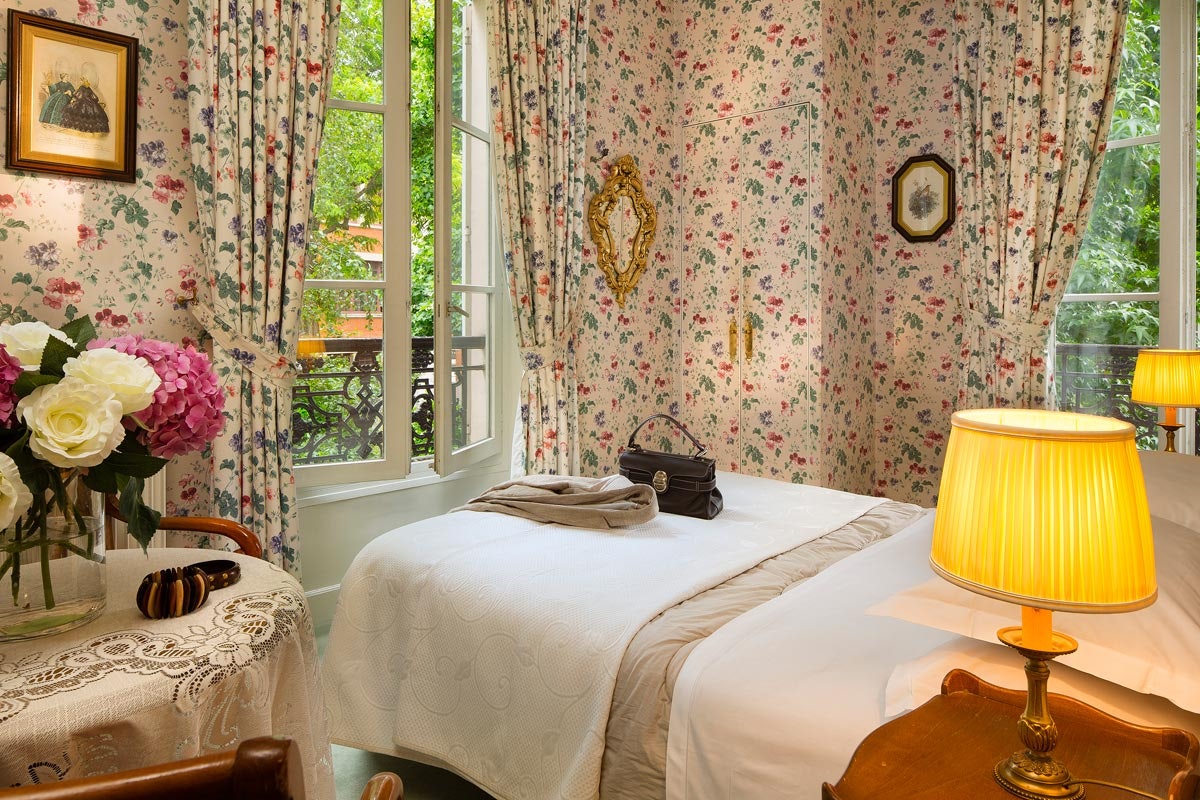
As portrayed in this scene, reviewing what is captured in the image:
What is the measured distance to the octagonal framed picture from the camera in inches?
157

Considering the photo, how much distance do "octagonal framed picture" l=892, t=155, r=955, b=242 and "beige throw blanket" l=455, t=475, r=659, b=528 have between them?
8.11 feet

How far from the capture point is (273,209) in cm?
263

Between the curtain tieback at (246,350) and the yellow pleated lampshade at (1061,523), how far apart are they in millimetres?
2347

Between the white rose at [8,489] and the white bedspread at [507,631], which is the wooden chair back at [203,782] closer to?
the white rose at [8,489]

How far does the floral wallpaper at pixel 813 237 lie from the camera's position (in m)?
3.93

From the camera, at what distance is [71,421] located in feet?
3.34

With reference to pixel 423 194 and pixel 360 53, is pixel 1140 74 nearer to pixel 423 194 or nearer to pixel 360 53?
pixel 360 53

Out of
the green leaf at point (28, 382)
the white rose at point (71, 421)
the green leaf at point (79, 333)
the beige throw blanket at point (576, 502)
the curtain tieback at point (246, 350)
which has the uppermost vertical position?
the curtain tieback at point (246, 350)

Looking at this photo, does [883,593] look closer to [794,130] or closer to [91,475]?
[91,475]

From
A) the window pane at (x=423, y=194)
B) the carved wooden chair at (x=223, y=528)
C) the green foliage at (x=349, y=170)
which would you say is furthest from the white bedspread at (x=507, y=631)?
the window pane at (x=423, y=194)

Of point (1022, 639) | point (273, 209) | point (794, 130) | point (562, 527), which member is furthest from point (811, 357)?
point (1022, 639)

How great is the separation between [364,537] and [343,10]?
2.12m

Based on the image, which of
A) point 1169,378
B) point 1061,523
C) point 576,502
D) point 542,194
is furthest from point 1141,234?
point 1061,523

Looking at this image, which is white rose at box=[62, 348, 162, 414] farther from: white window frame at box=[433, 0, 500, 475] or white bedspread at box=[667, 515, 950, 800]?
white window frame at box=[433, 0, 500, 475]
